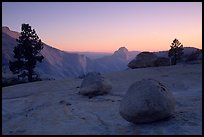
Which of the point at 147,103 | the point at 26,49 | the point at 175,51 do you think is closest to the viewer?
the point at 147,103

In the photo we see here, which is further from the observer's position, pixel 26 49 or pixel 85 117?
pixel 26 49

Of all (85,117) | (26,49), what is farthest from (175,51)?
(85,117)

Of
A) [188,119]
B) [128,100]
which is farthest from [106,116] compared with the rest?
[188,119]

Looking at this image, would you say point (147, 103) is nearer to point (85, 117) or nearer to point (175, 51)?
point (85, 117)

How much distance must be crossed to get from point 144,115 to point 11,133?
405 centimetres

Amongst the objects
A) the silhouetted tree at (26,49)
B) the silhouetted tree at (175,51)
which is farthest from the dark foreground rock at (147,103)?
the silhouetted tree at (175,51)

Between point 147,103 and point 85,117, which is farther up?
point 147,103

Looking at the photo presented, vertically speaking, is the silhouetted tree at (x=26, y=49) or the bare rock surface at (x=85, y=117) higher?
the silhouetted tree at (x=26, y=49)

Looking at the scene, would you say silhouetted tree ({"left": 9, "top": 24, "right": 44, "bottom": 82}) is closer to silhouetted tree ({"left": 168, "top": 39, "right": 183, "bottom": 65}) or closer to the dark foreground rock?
silhouetted tree ({"left": 168, "top": 39, "right": 183, "bottom": 65})

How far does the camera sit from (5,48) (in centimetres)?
8669

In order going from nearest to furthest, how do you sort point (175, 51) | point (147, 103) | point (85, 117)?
point (147, 103), point (85, 117), point (175, 51)

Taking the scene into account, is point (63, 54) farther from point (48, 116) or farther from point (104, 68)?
point (48, 116)

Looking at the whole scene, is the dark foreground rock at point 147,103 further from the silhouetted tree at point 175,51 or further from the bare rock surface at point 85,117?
the silhouetted tree at point 175,51

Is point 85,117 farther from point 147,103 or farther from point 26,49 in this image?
point 26,49
